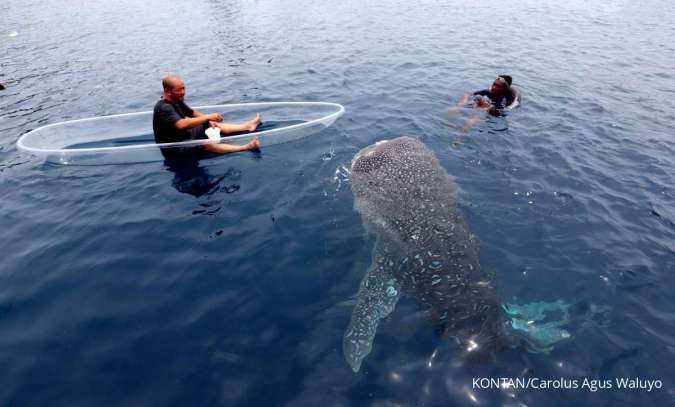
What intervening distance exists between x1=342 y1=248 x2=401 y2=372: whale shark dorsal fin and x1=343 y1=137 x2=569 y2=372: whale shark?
1 centimetres

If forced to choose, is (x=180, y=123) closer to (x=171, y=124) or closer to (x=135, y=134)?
(x=171, y=124)

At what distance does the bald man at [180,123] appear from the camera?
8.41 m

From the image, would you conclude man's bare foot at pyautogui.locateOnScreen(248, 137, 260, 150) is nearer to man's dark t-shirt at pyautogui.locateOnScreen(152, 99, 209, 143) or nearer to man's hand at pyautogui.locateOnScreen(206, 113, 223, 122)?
man's hand at pyautogui.locateOnScreen(206, 113, 223, 122)

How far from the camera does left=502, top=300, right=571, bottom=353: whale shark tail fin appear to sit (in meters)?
4.82

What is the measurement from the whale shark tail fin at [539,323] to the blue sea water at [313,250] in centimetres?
15

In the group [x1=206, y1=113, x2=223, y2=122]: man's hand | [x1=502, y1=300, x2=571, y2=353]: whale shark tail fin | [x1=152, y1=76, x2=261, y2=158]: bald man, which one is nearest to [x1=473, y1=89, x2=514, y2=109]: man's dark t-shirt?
[x1=152, y1=76, x2=261, y2=158]: bald man

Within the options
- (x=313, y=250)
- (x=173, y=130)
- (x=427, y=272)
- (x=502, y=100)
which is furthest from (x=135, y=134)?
(x=502, y=100)

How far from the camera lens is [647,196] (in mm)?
7828

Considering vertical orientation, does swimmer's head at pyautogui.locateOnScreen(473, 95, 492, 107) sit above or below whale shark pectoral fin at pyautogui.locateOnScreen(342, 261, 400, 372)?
above

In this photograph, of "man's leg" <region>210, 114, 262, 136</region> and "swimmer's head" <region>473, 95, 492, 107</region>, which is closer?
"man's leg" <region>210, 114, 262, 136</region>

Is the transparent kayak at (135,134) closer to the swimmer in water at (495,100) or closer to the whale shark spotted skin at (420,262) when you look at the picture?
the whale shark spotted skin at (420,262)

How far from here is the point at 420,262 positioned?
5.51 meters

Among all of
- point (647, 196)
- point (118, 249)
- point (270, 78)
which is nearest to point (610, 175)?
point (647, 196)

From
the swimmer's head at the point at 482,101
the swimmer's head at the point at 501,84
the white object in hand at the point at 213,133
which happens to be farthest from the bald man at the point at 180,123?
the swimmer's head at the point at 501,84
